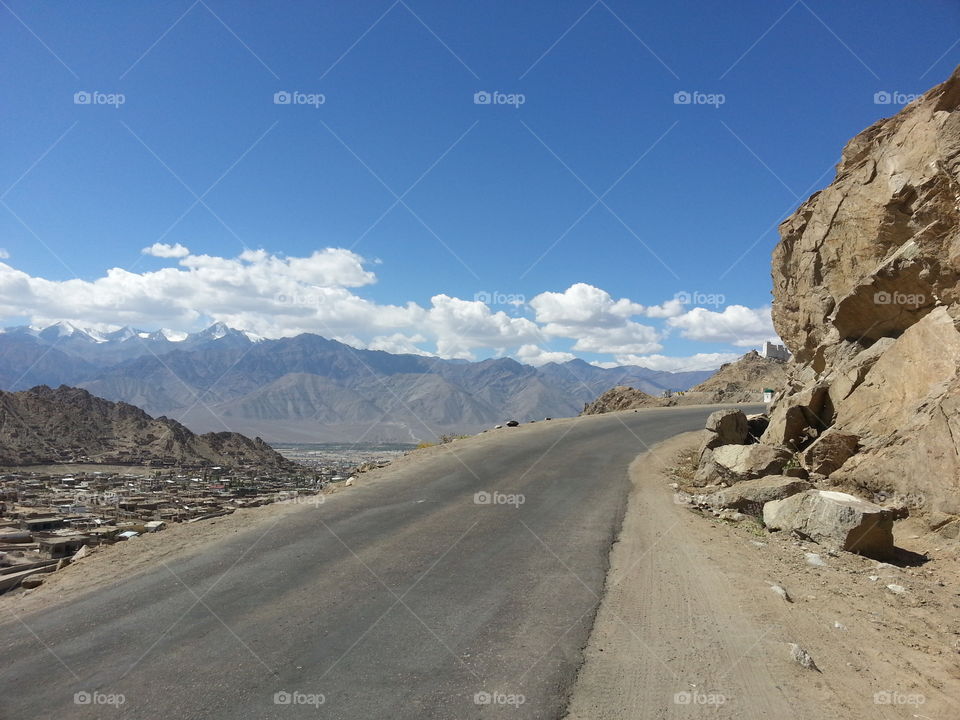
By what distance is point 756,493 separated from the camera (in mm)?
10680

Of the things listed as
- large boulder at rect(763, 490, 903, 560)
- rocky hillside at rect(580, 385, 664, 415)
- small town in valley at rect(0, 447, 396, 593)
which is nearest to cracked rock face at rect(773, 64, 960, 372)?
large boulder at rect(763, 490, 903, 560)

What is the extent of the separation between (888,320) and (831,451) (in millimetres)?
4207

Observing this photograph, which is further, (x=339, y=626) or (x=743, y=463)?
(x=743, y=463)

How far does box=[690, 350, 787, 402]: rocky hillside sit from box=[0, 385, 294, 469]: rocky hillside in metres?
43.5

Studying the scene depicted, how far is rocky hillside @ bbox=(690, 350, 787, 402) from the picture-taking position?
153ft

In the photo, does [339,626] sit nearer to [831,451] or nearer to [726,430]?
[831,451]

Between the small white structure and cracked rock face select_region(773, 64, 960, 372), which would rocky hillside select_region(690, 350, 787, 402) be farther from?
cracked rock face select_region(773, 64, 960, 372)

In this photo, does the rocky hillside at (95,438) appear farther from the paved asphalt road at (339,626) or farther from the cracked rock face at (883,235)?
the cracked rock face at (883,235)

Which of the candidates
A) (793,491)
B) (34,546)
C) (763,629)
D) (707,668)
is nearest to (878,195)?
(793,491)

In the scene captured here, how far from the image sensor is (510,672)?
16.5 feet

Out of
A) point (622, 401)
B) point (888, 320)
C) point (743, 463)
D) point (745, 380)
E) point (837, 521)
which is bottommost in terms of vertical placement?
point (837, 521)

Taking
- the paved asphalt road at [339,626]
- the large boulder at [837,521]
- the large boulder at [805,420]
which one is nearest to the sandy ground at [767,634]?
the large boulder at [837,521]

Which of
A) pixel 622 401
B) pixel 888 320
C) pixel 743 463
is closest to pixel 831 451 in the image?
pixel 743 463

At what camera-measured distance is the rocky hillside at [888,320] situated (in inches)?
363
